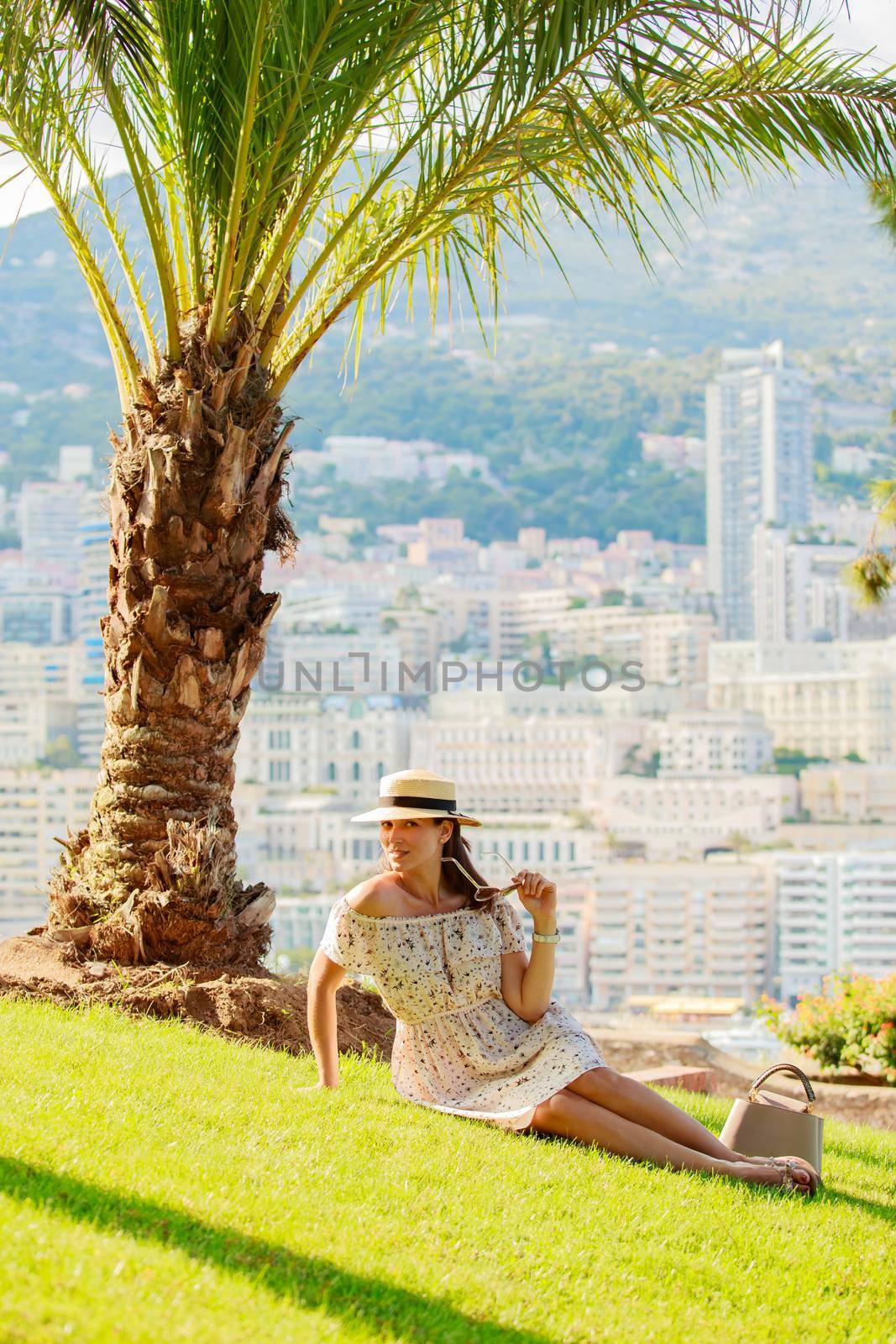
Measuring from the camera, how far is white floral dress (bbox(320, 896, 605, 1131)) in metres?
3.38

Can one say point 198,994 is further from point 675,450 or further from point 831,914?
point 675,450

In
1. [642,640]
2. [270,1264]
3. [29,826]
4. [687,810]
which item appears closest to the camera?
[270,1264]

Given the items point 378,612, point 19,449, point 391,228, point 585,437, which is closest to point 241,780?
point 378,612

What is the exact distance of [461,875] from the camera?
11.6 ft

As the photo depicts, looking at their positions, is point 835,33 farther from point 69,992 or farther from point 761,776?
point 761,776

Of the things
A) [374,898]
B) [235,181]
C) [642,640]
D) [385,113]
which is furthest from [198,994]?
[642,640]

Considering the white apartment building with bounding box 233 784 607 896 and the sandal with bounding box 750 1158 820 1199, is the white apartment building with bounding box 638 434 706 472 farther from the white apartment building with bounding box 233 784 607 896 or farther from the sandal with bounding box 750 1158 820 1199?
the sandal with bounding box 750 1158 820 1199

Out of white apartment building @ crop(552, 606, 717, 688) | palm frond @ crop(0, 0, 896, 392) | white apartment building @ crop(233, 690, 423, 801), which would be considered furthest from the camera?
white apartment building @ crop(552, 606, 717, 688)

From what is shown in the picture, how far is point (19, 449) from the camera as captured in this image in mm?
86562

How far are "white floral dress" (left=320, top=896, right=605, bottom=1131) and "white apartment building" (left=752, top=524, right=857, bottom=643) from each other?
89633 mm

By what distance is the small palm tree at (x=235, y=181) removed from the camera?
4633mm

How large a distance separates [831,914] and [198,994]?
6187 centimetres

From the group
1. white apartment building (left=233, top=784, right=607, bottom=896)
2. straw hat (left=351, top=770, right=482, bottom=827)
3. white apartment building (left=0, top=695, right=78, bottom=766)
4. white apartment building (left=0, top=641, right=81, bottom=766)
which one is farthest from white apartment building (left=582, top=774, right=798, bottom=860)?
straw hat (left=351, top=770, right=482, bottom=827)

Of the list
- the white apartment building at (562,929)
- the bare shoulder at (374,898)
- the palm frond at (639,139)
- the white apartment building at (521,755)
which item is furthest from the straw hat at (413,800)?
the white apartment building at (521,755)
